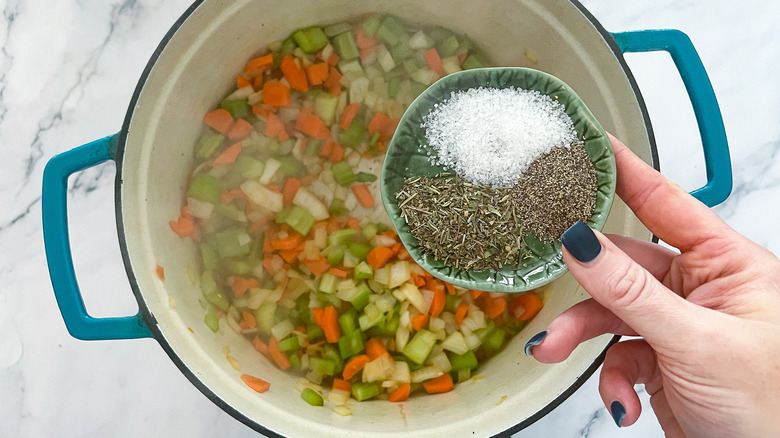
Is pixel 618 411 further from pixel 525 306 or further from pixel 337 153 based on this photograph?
pixel 337 153

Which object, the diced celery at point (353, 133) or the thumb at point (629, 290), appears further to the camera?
the diced celery at point (353, 133)

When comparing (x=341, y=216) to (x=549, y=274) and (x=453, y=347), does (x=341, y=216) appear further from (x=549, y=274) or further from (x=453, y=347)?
(x=549, y=274)

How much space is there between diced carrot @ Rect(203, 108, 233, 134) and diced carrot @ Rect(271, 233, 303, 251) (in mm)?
361

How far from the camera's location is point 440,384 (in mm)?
1523

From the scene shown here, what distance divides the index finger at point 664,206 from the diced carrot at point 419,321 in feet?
2.03

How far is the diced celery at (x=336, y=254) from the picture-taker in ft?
5.20

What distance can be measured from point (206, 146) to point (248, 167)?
0.13m

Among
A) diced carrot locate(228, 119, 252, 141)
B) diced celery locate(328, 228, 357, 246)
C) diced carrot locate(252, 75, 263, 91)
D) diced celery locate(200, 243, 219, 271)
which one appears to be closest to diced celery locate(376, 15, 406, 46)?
diced carrot locate(252, 75, 263, 91)

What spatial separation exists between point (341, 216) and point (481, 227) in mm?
585

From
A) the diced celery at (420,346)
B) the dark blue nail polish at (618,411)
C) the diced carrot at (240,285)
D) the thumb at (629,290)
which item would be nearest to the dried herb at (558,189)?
A: the thumb at (629,290)

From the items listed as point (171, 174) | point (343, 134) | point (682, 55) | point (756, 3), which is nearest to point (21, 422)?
point (171, 174)

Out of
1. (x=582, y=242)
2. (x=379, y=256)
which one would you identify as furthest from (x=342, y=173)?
(x=582, y=242)

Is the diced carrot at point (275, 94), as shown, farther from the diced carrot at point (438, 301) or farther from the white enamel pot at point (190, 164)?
the diced carrot at point (438, 301)

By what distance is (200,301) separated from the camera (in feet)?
4.93
